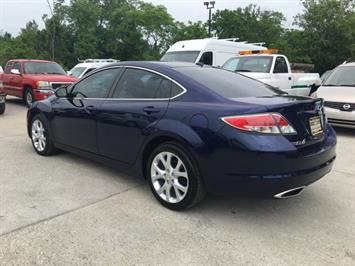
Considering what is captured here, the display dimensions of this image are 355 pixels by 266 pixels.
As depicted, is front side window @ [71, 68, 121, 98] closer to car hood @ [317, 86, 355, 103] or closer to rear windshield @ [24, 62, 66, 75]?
car hood @ [317, 86, 355, 103]

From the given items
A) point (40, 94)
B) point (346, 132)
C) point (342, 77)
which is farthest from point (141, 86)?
point (40, 94)

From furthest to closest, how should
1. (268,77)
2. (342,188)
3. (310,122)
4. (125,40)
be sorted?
1. (125,40)
2. (268,77)
3. (342,188)
4. (310,122)

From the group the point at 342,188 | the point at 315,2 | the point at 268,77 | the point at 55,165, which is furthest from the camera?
the point at 315,2

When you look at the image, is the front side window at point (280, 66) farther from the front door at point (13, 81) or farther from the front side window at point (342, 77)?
the front door at point (13, 81)

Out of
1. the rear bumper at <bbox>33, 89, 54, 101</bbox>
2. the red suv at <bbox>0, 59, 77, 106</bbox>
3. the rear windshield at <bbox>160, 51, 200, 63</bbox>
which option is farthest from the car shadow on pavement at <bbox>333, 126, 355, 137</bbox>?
the rear bumper at <bbox>33, 89, 54, 101</bbox>

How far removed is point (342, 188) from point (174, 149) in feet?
7.60

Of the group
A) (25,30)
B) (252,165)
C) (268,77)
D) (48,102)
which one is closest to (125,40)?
(25,30)

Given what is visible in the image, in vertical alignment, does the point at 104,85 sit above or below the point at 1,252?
above

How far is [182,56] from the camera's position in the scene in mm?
14703

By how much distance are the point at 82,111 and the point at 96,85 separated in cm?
39

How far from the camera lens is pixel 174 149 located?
3.84 meters

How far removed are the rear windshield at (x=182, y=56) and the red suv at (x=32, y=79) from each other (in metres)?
3.97

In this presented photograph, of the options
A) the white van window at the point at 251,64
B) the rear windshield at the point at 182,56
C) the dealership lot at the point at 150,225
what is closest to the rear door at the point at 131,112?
the dealership lot at the point at 150,225

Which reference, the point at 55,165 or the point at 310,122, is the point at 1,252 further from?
the point at 310,122
